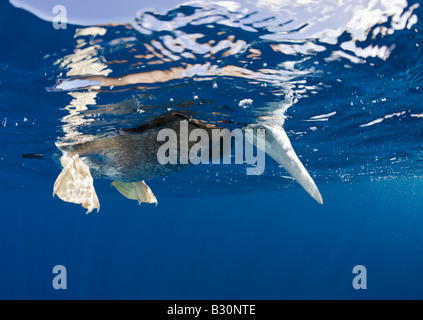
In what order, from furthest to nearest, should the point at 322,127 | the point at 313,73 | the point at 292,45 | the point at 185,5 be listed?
the point at 322,127 → the point at 313,73 → the point at 292,45 → the point at 185,5

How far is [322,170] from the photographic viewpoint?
22.7 metres

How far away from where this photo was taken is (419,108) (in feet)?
30.3

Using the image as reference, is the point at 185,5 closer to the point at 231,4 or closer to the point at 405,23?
the point at 231,4

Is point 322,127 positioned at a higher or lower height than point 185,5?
higher

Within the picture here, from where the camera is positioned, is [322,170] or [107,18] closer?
[107,18]

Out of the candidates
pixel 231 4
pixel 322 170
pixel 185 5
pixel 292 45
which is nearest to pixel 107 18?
pixel 185 5

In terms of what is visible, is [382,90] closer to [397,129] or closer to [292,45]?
[292,45]

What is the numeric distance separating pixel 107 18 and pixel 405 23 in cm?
501

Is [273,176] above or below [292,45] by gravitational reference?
above
